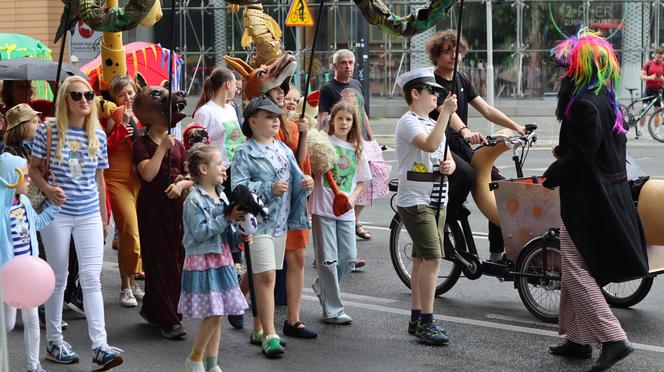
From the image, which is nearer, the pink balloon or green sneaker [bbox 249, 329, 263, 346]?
the pink balloon

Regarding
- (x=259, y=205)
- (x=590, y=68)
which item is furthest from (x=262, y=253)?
(x=590, y=68)

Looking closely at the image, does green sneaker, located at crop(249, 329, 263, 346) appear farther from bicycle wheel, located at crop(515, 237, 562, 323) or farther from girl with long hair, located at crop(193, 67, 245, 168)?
bicycle wheel, located at crop(515, 237, 562, 323)

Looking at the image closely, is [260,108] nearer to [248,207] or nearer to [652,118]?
[248,207]

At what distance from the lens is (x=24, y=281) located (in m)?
5.59

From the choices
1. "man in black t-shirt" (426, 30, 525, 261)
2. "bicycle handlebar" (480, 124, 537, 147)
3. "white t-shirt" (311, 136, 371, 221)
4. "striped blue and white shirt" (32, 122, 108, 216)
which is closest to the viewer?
"striped blue and white shirt" (32, 122, 108, 216)

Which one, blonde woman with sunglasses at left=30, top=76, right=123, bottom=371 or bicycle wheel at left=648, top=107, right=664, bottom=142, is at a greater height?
blonde woman with sunglasses at left=30, top=76, right=123, bottom=371

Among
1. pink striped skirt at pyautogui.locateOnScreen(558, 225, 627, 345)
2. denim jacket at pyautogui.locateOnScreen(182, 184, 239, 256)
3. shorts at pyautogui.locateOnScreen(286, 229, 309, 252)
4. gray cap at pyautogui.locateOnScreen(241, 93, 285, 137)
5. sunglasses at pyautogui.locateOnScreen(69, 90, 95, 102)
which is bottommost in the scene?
pink striped skirt at pyautogui.locateOnScreen(558, 225, 627, 345)

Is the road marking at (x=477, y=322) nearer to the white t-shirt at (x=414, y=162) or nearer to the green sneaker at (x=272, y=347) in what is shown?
the white t-shirt at (x=414, y=162)

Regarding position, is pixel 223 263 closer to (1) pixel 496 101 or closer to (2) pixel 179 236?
(2) pixel 179 236

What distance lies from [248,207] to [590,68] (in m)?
2.18

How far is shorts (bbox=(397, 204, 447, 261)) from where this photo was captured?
7219 millimetres

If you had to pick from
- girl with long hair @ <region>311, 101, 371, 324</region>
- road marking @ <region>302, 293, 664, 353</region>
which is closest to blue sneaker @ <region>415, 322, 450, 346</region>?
road marking @ <region>302, 293, 664, 353</region>

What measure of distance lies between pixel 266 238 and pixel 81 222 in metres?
1.10

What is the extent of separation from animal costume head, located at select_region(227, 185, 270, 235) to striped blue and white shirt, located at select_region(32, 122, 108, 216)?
3.16 feet
